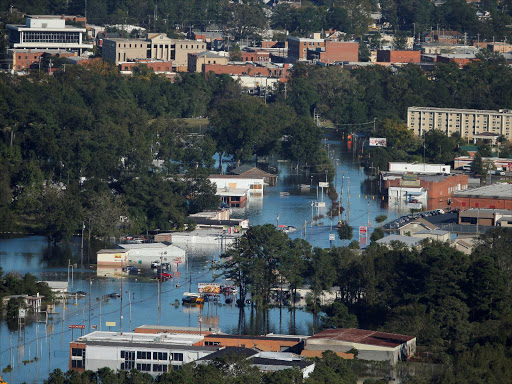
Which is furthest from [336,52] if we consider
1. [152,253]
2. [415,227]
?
[152,253]

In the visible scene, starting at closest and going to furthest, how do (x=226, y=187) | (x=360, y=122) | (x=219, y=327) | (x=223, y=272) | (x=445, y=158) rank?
(x=219, y=327), (x=223, y=272), (x=226, y=187), (x=445, y=158), (x=360, y=122)

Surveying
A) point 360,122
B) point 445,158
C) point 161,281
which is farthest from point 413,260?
point 360,122

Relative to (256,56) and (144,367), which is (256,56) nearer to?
(256,56)

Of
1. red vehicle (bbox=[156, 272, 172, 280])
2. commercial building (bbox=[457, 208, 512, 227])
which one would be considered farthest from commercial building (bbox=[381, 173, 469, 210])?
red vehicle (bbox=[156, 272, 172, 280])

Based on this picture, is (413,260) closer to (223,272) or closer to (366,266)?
(366,266)

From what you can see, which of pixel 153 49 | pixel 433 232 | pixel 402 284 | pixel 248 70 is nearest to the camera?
pixel 402 284

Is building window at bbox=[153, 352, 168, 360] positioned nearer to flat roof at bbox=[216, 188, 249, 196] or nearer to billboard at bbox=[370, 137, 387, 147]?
flat roof at bbox=[216, 188, 249, 196]
